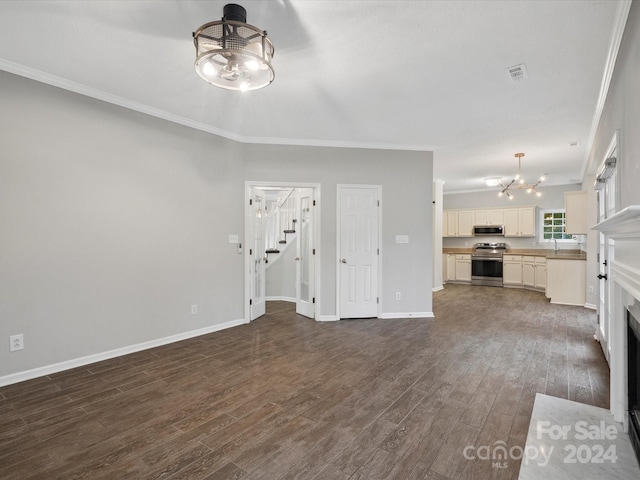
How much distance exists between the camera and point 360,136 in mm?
4723

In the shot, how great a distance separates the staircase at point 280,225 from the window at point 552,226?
675cm

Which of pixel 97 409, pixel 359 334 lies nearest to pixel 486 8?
pixel 359 334

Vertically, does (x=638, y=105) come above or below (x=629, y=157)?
above

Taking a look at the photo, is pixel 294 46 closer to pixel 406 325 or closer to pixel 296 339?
pixel 296 339

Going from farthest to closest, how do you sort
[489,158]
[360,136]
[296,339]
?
[489,158], [360,136], [296,339]

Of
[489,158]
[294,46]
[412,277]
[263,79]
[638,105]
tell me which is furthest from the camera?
[489,158]

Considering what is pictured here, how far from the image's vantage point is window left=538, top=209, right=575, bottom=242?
8.41m

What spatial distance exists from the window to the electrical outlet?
10.4 m

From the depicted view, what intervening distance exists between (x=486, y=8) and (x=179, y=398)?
11.9ft

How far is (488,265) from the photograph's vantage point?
28.1 ft

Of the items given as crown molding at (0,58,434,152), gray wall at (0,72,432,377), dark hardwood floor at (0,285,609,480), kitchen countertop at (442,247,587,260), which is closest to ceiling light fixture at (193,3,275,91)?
crown molding at (0,58,434,152)

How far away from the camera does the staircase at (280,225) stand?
6719 millimetres

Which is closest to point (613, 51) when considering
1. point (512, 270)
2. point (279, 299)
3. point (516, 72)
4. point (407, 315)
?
point (516, 72)

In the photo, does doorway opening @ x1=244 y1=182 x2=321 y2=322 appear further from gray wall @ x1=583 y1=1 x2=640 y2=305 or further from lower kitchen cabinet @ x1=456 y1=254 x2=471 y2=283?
lower kitchen cabinet @ x1=456 y1=254 x2=471 y2=283
